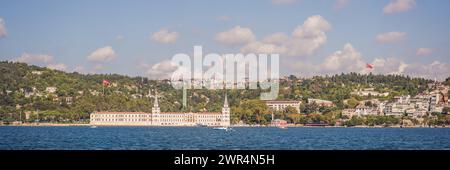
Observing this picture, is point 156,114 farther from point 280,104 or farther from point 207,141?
point 207,141

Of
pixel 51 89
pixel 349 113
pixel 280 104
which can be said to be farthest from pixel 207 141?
pixel 51 89

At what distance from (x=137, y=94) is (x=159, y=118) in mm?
32994

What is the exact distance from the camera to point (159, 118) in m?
140

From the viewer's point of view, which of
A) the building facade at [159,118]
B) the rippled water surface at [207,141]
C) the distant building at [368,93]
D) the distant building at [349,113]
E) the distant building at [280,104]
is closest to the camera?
the rippled water surface at [207,141]

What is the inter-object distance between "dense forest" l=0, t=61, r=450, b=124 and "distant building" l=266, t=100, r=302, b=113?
240 cm

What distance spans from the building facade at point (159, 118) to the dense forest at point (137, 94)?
12.3 feet

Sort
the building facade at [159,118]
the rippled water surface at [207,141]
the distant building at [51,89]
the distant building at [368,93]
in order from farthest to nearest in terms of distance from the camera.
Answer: the distant building at [368,93] → the distant building at [51,89] → the building facade at [159,118] → the rippled water surface at [207,141]

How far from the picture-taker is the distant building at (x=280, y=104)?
489ft

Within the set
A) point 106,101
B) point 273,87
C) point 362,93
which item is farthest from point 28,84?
point 362,93

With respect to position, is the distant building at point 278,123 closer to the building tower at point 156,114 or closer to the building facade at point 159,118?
the building facade at point 159,118

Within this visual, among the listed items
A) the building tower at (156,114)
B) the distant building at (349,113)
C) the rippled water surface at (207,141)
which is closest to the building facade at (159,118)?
the building tower at (156,114)

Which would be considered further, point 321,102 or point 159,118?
point 321,102
